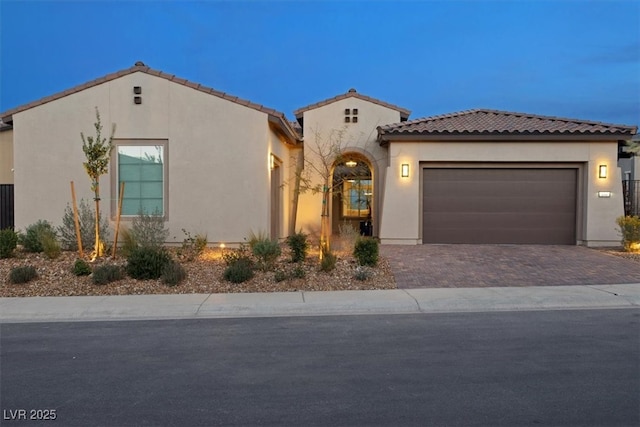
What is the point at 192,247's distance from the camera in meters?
13.0

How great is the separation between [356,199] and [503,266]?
9.08m

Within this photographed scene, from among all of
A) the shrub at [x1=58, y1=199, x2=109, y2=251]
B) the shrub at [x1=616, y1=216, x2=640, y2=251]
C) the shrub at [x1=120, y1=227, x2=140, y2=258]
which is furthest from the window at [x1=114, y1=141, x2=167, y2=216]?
the shrub at [x1=616, y1=216, x2=640, y2=251]

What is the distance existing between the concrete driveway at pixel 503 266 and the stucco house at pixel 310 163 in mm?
1390

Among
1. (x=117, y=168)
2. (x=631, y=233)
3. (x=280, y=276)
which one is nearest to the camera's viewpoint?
(x=280, y=276)

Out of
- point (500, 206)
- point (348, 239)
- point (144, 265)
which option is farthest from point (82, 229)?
point (500, 206)

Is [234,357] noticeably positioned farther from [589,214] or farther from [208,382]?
[589,214]

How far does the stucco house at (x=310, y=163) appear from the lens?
1417 cm

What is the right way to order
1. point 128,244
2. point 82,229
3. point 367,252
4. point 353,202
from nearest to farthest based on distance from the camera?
point 367,252, point 128,244, point 82,229, point 353,202

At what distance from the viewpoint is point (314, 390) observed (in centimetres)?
492

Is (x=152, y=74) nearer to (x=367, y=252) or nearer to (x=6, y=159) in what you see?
(x=6, y=159)

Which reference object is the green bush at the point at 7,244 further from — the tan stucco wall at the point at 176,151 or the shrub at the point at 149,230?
the shrub at the point at 149,230

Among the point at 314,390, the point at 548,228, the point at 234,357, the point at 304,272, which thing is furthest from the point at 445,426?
the point at 548,228

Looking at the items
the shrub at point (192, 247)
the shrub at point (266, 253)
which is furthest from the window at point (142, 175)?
the shrub at point (266, 253)

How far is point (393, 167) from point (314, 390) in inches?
456
